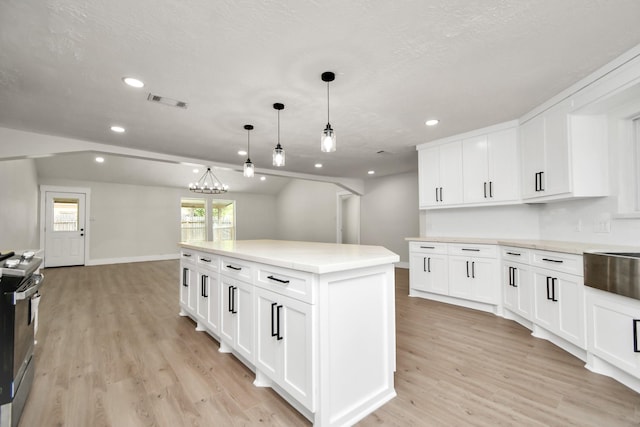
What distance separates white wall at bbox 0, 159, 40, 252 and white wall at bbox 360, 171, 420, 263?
23.0 feet

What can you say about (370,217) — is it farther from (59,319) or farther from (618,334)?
(59,319)

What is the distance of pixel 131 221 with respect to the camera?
8.10 m

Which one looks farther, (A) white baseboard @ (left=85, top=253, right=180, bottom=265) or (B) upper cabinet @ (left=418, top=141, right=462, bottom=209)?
(A) white baseboard @ (left=85, top=253, right=180, bottom=265)

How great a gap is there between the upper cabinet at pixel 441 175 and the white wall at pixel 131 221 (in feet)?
25.1

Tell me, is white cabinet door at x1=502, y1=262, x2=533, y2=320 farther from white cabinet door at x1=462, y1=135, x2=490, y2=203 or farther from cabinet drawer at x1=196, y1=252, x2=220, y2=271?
cabinet drawer at x1=196, y1=252, x2=220, y2=271

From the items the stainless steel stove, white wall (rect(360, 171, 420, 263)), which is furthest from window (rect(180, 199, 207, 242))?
the stainless steel stove

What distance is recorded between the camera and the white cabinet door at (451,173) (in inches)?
150

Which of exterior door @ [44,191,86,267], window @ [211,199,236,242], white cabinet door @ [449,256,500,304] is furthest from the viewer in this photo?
window @ [211,199,236,242]

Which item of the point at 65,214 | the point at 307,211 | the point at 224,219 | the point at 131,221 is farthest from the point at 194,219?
the point at 307,211

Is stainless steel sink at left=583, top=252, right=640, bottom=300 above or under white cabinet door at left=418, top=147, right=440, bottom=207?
under

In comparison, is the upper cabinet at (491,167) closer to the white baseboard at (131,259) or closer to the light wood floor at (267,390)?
the light wood floor at (267,390)

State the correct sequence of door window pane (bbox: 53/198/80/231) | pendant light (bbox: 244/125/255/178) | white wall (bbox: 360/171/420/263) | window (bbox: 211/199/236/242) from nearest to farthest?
pendant light (bbox: 244/125/255/178), white wall (bbox: 360/171/420/263), door window pane (bbox: 53/198/80/231), window (bbox: 211/199/236/242)

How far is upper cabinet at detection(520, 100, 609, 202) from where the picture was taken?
8.27ft

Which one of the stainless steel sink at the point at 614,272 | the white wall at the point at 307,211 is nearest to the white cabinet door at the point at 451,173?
the stainless steel sink at the point at 614,272
